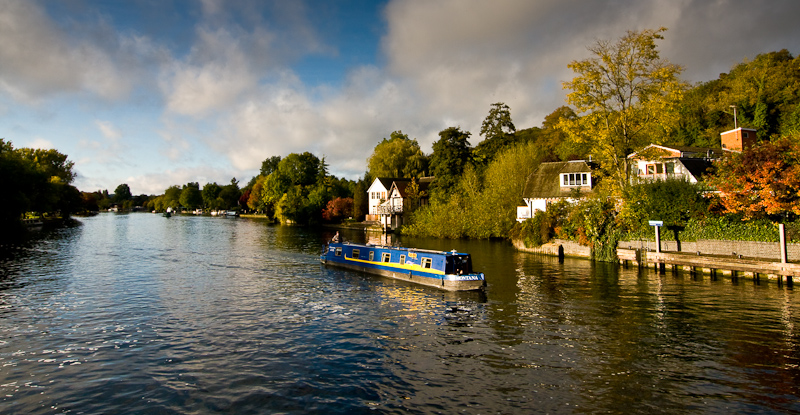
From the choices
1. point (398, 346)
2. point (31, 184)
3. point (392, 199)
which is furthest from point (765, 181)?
point (31, 184)

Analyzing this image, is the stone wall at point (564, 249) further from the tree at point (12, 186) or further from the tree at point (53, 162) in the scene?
the tree at point (53, 162)

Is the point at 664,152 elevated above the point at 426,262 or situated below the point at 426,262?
above

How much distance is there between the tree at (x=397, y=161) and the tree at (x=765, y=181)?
79.4 m

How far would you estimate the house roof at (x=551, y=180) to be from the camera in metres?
53.2

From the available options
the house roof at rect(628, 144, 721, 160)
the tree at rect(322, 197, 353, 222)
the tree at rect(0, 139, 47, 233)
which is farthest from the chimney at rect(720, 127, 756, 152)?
the tree at rect(0, 139, 47, 233)

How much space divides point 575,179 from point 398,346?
41370mm

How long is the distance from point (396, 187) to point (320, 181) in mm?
45229

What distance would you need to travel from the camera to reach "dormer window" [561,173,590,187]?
52.8 metres

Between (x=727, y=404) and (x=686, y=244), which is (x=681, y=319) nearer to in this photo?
(x=727, y=404)

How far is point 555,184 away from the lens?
54.6 metres

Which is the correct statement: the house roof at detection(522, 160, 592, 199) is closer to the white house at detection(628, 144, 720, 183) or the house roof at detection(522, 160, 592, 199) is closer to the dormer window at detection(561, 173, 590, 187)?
the dormer window at detection(561, 173, 590, 187)

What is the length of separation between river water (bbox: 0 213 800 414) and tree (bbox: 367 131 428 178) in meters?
78.3

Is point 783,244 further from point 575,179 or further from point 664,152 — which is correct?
point 575,179

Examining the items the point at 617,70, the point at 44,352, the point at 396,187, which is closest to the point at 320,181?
the point at 396,187
